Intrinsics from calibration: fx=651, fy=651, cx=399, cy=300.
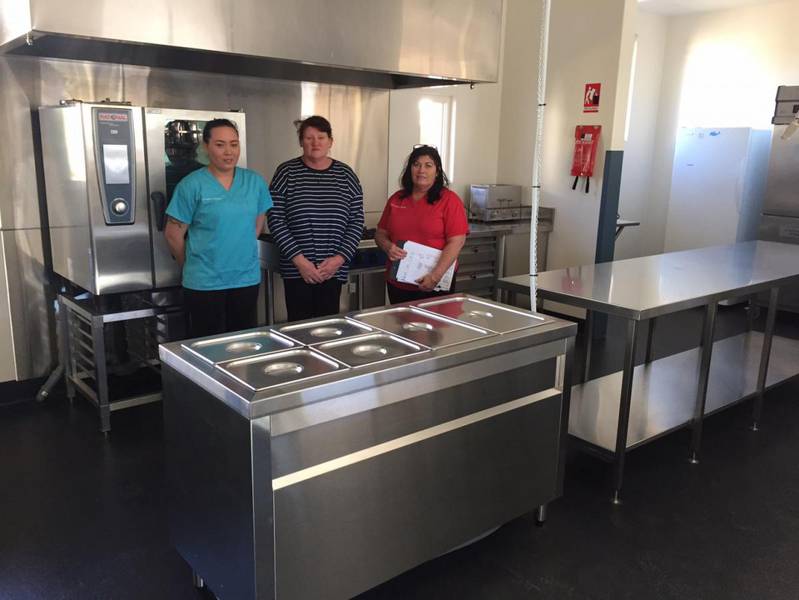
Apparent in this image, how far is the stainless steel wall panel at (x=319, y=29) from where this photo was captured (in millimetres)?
2004

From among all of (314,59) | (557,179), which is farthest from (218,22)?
(557,179)

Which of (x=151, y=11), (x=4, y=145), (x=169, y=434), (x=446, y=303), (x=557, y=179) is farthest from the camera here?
(x=557, y=179)

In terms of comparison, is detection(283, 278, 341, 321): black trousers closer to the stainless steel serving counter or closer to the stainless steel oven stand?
the stainless steel oven stand

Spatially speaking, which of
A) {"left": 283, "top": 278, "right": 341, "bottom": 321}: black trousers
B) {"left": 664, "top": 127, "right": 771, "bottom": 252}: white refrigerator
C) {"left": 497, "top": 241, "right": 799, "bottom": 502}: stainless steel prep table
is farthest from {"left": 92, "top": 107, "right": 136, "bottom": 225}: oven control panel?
{"left": 664, "top": 127, "right": 771, "bottom": 252}: white refrigerator

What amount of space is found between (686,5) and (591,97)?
2.06 meters

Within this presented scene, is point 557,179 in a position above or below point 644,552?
above

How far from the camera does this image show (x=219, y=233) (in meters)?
2.73

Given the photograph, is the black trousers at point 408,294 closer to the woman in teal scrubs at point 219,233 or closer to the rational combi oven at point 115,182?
the woman in teal scrubs at point 219,233

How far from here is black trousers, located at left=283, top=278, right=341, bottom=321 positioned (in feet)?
10.00

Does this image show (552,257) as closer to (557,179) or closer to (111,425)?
(557,179)

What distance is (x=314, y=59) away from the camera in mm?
2426

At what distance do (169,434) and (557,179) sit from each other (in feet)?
12.3

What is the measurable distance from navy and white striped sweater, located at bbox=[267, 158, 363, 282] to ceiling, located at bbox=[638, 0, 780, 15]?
4.05 metres

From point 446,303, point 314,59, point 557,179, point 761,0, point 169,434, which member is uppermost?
point 761,0
